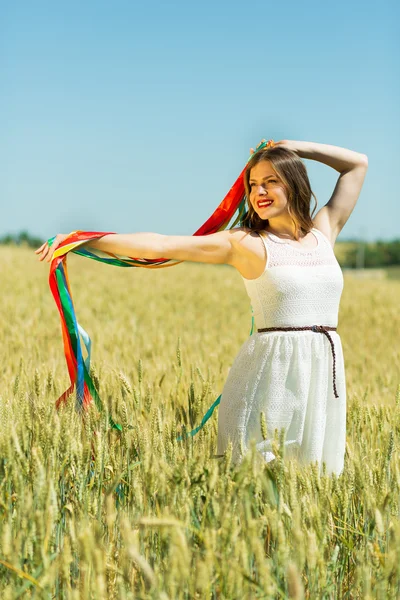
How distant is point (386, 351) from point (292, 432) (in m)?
3.93

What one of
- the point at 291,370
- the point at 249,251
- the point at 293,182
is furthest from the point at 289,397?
the point at 293,182

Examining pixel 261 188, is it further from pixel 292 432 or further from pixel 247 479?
pixel 247 479

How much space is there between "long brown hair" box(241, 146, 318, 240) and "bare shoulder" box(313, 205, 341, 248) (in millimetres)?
117

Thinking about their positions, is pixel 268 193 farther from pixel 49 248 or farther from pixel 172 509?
pixel 172 509

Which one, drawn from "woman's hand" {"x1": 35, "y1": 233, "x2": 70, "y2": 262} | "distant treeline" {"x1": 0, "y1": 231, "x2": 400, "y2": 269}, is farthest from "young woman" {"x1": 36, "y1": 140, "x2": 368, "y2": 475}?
"distant treeline" {"x1": 0, "y1": 231, "x2": 400, "y2": 269}

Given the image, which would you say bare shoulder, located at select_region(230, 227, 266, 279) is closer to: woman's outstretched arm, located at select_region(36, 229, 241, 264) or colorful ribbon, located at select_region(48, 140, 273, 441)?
woman's outstretched arm, located at select_region(36, 229, 241, 264)

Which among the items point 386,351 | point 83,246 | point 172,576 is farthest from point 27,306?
point 172,576

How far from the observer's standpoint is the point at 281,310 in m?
2.45

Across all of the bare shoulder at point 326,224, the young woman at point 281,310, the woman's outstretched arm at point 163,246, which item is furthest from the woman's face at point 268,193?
the bare shoulder at point 326,224

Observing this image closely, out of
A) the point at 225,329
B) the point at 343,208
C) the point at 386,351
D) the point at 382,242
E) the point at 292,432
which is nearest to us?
the point at 292,432

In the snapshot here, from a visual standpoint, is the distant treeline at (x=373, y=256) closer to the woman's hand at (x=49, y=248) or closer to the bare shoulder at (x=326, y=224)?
the bare shoulder at (x=326, y=224)

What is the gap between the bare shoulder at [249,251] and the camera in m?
2.48

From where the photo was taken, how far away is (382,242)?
68.5 meters

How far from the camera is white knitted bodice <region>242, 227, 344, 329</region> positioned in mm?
2438
